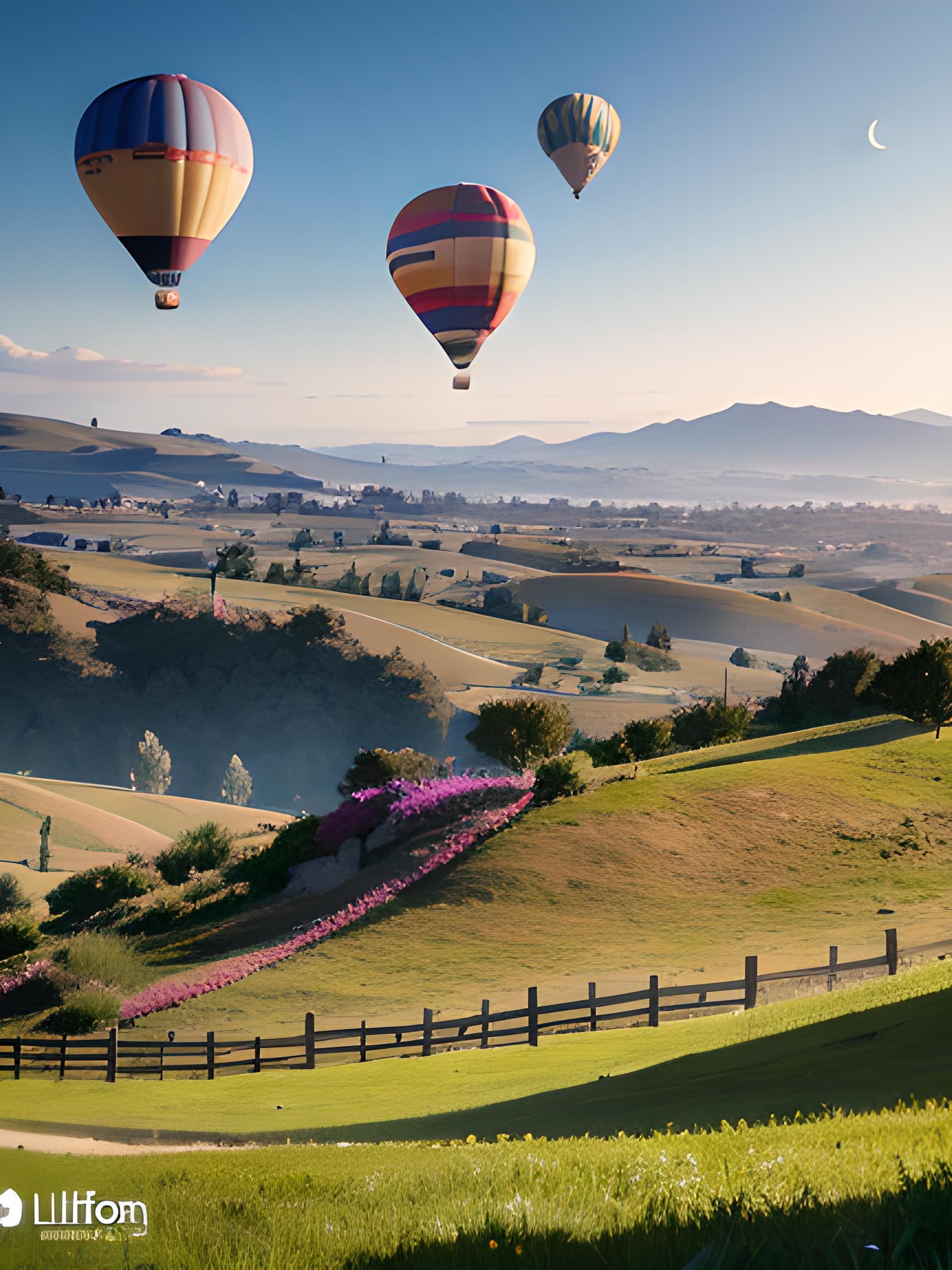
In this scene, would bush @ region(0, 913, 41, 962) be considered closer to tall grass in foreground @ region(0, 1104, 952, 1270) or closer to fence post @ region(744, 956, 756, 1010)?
fence post @ region(744, 956, 756, 1010)

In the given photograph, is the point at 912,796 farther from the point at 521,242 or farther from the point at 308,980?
the point at 521,242

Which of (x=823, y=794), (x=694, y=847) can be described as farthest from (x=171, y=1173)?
(x=823, y=794)

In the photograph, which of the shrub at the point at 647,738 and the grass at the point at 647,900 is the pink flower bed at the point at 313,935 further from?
the shrub at the point at 647,738

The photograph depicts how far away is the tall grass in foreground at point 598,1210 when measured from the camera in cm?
565

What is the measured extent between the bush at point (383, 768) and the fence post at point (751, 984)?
24.4 m

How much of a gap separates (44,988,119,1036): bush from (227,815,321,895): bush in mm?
10424

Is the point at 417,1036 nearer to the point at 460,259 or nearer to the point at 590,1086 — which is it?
the point at 590,1086

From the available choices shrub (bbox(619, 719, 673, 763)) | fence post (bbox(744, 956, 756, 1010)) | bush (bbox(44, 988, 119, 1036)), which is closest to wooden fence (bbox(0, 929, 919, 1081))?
fence post (bbox(744, 956, 756, 1010))

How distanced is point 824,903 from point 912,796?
8339mm

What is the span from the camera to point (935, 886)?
3238 centimetres

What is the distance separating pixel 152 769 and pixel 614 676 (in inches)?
2221

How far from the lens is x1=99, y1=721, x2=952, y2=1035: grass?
2758 cm

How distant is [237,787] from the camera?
104 meters

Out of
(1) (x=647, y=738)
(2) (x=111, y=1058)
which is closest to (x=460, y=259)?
(1) (x=647, y=738)
